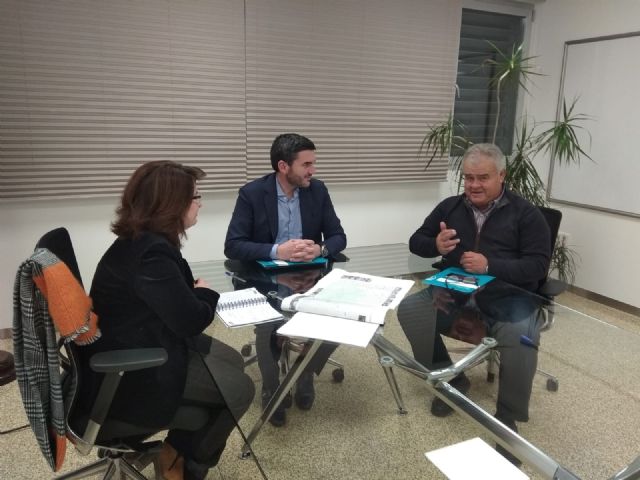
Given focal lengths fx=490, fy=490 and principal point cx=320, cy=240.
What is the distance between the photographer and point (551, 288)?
7.36 feet

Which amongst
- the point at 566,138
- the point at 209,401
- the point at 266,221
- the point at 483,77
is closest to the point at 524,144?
the point at 566,138

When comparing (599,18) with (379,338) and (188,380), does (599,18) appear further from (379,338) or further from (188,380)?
(188,380)

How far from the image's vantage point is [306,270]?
218cm

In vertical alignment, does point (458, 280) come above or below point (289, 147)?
below

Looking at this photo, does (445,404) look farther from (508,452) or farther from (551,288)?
(551,288)

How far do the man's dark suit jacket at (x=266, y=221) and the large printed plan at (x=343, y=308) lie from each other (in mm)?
535

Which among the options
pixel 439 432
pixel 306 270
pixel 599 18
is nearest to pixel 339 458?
pixel 439 432

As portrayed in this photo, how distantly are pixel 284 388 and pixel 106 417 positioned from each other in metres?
0.56

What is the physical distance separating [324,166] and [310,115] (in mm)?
362

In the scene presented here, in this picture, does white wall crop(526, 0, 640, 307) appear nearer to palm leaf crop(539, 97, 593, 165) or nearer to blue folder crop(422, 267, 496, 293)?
palm leaf crop(539, 97, 593, 165)

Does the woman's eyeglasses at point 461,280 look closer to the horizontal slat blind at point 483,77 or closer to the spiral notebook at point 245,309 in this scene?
the spiral notebook at point 245,309

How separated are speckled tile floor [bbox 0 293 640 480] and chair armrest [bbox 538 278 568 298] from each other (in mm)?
321

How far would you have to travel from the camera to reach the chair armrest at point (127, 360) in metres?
1.26

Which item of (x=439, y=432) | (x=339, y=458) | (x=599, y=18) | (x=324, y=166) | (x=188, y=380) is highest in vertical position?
(x=599, y=18)
